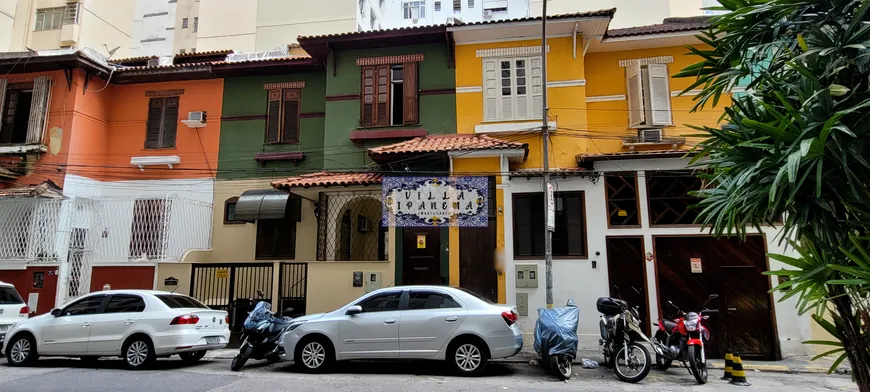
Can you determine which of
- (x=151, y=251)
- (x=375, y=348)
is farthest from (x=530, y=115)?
(x=151, y=251)

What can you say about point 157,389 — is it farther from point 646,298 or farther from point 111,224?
point 646,298

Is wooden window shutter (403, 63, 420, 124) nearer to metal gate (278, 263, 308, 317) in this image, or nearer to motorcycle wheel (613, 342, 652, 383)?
metal gate (278, 263, 308, 317)

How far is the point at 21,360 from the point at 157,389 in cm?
460

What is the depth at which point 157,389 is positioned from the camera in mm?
7562

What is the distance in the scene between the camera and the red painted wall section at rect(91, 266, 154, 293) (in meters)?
13.4

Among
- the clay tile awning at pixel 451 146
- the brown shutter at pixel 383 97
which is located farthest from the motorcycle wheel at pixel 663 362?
the brown shutter at pixel 383 97

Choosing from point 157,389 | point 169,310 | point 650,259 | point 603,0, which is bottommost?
point 157,389

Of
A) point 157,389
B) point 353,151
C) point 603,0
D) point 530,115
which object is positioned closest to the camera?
point 157,389

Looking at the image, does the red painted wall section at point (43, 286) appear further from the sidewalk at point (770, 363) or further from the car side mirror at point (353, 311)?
the sidewalk at point (770, 363)

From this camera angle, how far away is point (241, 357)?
929 cm

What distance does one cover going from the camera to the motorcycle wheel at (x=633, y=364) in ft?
26.6

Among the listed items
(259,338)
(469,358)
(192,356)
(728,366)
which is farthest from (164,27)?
(728,366)

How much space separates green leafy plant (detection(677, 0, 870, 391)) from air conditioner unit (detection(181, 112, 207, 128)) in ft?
49.3

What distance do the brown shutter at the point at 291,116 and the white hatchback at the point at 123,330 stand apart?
642 centimetres
